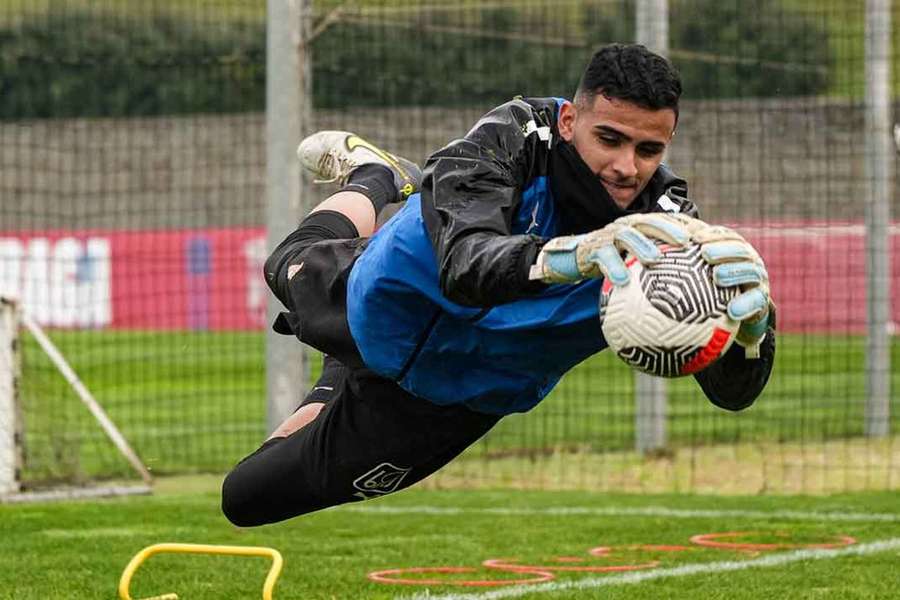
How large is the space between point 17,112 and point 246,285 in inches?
295

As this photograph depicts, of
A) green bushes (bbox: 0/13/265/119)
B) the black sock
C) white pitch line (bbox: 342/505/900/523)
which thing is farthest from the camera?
green bushes (bbox: 0/13/265/119)

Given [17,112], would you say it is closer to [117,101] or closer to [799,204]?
[117,101]

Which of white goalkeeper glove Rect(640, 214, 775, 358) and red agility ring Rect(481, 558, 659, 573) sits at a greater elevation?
white goalkeeper glove Rect(640, 214, 775, 358)

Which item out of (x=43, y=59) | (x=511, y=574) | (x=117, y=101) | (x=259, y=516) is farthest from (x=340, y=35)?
(x=117, y=101)

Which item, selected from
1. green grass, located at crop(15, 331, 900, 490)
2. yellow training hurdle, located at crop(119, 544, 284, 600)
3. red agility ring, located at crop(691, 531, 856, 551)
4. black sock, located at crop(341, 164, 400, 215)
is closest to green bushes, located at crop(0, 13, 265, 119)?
green grass, located at crop(15, 331, 900, 490)

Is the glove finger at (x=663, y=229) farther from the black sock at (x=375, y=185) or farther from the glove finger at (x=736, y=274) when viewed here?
the black sock at (x=375, y=185)

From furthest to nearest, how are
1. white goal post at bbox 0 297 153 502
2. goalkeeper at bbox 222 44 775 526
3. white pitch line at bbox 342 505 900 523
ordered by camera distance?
white goal post at bbox 0 297 153 502, white pitch line at bbox 342 505 900 523, goalkeeper at bbox 222 44 775 526

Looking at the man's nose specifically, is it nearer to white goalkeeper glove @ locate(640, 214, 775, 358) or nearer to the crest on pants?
white goalkeeper glove @ locate(640, 214, 775, 358)

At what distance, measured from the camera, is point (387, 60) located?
672 inches

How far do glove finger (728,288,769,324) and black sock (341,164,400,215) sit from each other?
8.65ft

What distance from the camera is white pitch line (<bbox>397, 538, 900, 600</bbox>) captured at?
7098 mm

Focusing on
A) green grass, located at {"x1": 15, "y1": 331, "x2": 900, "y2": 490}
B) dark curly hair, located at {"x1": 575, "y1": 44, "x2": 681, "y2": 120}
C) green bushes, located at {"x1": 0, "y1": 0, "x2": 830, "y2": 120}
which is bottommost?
green grass, located at {"x1": 15, "y1": 331, "x2": 900, "y2": 490}

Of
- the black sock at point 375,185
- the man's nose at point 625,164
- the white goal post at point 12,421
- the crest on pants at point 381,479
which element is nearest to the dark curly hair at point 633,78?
the man's nose at point 625,164

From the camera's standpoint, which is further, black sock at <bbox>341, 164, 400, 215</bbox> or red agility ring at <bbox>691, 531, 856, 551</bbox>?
red agility ring at <bbox>691, 531, 856, 551</bbox>
